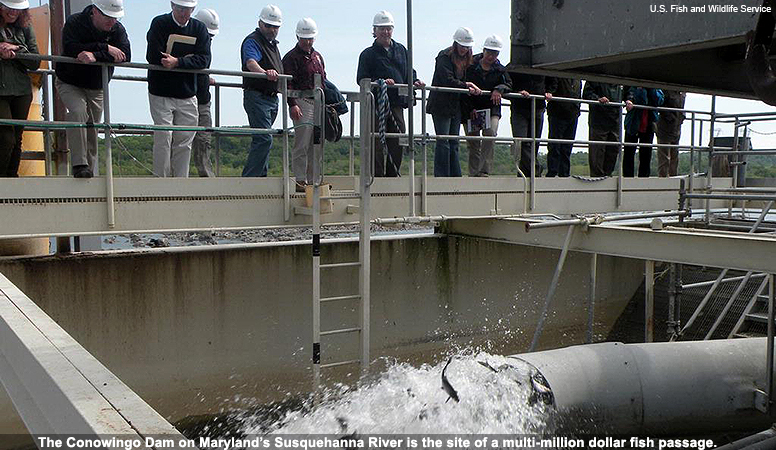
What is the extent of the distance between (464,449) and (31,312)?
2.29m

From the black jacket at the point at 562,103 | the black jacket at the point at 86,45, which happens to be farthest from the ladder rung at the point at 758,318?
the black jacket at the point at 86,45

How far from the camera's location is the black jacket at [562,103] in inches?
370

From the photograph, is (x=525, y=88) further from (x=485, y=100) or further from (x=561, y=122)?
(x=561, y=122)

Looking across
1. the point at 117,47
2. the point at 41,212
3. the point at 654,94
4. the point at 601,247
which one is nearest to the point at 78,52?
the point at 117,47

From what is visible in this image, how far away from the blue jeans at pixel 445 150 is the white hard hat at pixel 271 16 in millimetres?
2250

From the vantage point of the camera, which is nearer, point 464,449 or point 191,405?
point 464,449

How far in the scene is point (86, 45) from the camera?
18.8ft

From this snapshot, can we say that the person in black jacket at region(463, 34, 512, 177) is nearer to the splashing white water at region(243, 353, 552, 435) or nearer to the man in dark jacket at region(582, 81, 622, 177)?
the man in dark jacket at region(582, 81, 622, 177)

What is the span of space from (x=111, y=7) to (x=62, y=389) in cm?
483

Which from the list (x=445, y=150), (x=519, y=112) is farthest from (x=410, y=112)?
(x=519, y=112)

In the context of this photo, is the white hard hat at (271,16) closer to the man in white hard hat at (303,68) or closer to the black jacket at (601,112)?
the man in white hard hat at (303,68)

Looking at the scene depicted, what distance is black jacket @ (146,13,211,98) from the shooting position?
631 centimetres

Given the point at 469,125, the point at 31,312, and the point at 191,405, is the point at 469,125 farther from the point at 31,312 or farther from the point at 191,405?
the point at 31,312

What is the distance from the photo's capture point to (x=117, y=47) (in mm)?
5988
